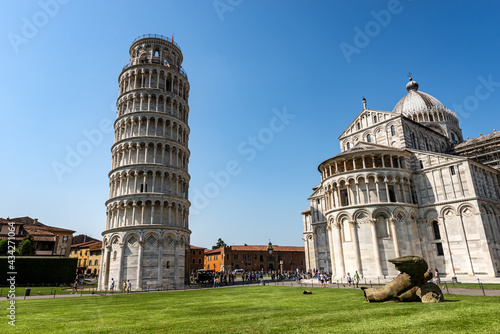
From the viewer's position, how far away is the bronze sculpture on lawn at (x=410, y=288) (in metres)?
14.6

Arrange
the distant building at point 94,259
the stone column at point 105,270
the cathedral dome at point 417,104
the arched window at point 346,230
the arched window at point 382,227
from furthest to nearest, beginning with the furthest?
the distant building at point 94,259 → the cathedral dome at point 417,104 → the stone column at point 105,270 → the arched window at point 346,230 → the arched window at point 382,227

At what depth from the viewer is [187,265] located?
40.3 m

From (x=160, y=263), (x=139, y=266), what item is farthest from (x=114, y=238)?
(x=160, y=263)

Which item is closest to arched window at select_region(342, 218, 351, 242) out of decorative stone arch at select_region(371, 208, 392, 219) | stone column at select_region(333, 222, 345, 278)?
stone column at select_region(333, 222, 345, 278)

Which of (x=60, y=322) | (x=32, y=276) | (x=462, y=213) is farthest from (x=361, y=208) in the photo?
(x=32, y=276)

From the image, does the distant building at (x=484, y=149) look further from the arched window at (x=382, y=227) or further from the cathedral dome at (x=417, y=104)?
the arched window at (x=382, y=227)

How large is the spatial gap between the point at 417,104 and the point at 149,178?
48.3m

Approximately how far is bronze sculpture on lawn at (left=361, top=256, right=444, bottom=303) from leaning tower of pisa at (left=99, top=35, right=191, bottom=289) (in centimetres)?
2705

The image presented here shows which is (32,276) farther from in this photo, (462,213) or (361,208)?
(462,213)

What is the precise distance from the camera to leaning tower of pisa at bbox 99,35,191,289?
36000 mm

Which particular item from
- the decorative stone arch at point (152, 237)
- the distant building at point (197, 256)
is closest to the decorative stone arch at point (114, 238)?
the decorative stone arch at point (152, 237)

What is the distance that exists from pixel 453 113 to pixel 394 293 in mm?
55238

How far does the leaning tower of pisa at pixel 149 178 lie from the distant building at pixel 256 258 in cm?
4745

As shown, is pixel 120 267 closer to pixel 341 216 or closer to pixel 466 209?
pixel 341 216
